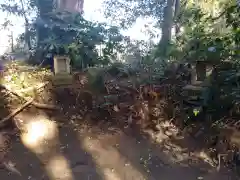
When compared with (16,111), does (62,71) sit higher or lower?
higher

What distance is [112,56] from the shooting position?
6.90m

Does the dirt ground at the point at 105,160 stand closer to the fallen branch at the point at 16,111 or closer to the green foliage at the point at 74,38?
the fallen branch at the point at 16,111

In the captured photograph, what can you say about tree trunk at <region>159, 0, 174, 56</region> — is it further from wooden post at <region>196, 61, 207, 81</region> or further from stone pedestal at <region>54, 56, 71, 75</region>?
stone pedestal at <region>54, 56, 71, 75</region>

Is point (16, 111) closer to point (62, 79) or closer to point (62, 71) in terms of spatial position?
point (62, 79)

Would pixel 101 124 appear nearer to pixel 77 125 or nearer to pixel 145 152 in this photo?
pixel 77 125

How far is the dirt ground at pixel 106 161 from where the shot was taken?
324cm

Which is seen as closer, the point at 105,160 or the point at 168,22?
the point at 105,160

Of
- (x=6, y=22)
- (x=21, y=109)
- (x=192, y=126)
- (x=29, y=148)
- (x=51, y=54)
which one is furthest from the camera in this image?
(x=6, y=22)

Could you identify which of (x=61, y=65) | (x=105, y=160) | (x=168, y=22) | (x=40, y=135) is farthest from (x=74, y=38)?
(x=105, y=160)

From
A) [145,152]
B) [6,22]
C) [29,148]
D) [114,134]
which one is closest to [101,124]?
[114,134]

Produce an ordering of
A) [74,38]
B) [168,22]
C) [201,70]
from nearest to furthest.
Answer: [201,70]
[74,38]
[168,22]

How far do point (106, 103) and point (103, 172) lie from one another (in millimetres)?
1745

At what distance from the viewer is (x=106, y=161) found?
11.9 ft

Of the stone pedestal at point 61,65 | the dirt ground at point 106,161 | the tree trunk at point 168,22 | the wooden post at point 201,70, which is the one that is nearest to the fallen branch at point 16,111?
the dirt ground at point 106,161
